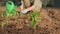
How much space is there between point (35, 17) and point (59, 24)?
0.64 m

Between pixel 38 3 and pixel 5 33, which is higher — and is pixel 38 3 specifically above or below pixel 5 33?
above

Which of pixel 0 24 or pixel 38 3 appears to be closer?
pixel 0 24

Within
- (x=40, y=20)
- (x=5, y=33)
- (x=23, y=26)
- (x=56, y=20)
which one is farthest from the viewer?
(x=56, y=20)

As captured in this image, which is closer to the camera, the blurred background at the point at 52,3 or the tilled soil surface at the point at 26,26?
the tilled soil surface at the point at 26,26

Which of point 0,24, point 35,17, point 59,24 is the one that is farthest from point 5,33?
point 59,24

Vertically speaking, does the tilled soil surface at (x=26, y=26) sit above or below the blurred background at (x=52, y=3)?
below

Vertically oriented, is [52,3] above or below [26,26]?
above

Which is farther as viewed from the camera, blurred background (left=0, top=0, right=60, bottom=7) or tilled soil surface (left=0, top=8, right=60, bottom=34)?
blurred background (left=0, top=0, right=60, bottom=7)

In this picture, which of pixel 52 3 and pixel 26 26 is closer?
pixel 26 26

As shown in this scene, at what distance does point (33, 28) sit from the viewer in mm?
3254

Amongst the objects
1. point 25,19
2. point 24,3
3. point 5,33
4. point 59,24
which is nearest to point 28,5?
point 24,3

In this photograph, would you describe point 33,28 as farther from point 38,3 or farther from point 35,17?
point 38,3

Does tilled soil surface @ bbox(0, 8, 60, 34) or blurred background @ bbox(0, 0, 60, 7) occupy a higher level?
blurred background @ bbox(0, 0, 60, 7)

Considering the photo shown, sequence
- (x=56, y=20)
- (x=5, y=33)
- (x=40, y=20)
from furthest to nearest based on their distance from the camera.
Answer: (x=56, y=20), (x=40, y=20), (x=5, y=33)
